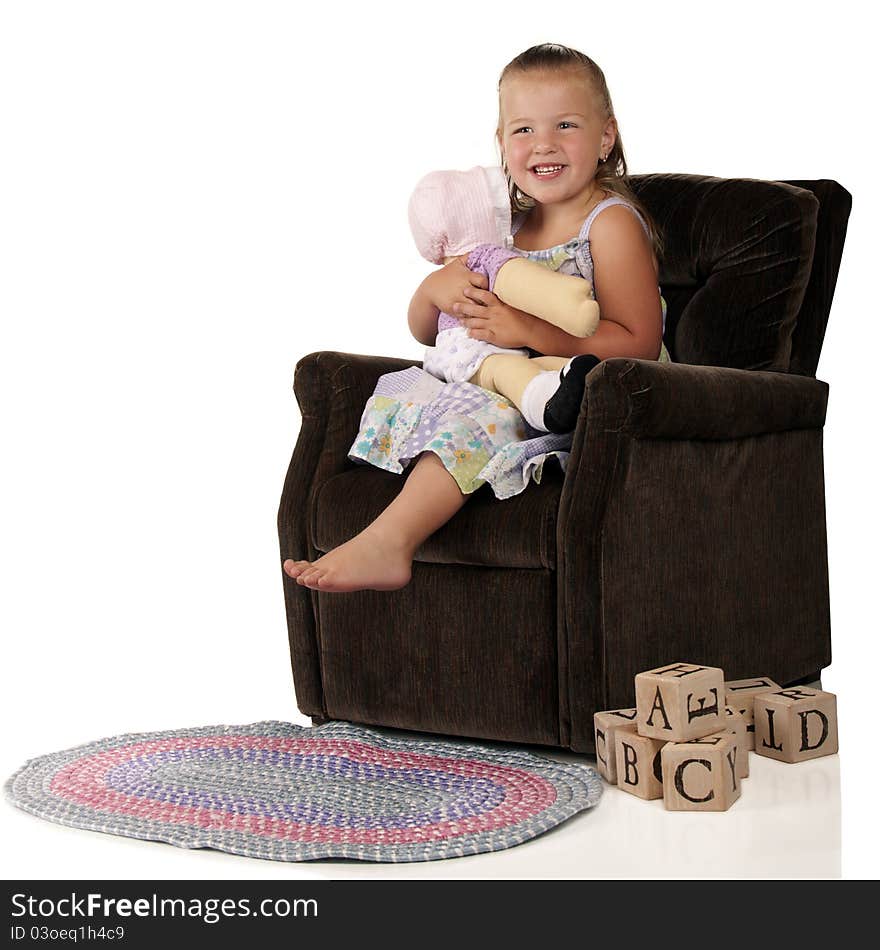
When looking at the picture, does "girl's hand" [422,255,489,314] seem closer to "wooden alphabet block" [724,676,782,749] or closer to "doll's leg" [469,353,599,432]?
"doll's leg" [469,353,599,432]

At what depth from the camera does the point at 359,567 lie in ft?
7.91

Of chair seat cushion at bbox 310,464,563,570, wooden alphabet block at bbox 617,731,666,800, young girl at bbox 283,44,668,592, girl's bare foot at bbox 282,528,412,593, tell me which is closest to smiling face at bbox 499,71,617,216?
young girl at bbox 283,44,668,592

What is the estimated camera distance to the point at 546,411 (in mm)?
2492

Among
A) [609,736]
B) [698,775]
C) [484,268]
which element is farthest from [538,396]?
[698,775]

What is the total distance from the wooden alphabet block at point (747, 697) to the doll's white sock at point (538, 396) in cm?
56

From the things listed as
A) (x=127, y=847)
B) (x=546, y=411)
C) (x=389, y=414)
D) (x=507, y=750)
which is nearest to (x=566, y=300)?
(x=546, y=411)

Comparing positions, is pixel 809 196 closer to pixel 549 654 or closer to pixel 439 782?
pixel 549 654

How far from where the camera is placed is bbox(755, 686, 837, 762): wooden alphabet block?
2.40m

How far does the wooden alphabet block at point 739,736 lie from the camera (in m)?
2.22

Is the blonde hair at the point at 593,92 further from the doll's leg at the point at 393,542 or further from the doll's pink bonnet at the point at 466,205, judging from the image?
the doll's leg at the point at 393,542

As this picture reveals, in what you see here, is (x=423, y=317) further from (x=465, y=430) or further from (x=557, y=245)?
(x=465, y=430)

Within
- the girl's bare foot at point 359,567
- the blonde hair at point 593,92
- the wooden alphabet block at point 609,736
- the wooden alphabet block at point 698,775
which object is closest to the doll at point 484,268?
the blonde hair at point 593,92

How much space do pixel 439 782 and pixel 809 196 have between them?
1.50 meters

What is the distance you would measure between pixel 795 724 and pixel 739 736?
208 mm
